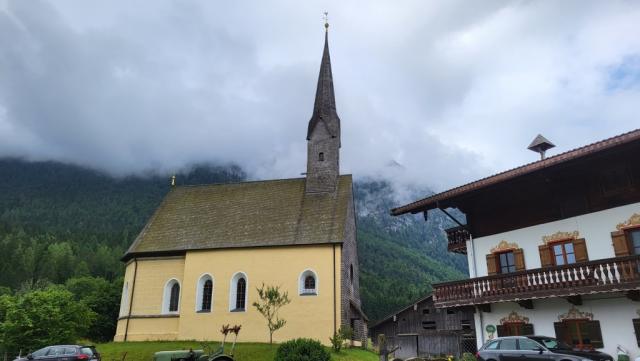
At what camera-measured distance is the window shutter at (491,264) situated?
65.0 ft

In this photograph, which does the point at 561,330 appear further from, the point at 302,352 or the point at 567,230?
the point at 302,352

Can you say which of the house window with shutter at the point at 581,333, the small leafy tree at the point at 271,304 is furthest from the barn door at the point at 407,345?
the house window with shutter at the point at 581,333

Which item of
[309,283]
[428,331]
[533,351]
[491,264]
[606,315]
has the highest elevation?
[309,283]

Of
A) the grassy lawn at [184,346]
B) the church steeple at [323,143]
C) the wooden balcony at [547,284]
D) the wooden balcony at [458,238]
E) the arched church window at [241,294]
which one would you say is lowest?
the grassy lawn at [184,346]

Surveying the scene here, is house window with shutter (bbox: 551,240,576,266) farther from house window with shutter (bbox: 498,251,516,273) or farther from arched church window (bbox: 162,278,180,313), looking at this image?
arched church window (bbox: 162,278,180,313)

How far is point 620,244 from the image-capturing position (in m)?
16.1

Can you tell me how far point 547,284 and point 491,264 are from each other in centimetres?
359

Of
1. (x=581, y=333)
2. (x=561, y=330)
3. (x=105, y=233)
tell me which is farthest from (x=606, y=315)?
(x=105, y=233)

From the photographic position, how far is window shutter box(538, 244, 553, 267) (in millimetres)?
17906

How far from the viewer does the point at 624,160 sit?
53.8ft

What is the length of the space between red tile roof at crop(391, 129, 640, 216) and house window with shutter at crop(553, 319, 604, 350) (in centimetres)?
550

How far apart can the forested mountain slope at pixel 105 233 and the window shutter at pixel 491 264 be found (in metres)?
45.4

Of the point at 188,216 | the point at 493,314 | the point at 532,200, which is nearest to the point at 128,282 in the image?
the point at 188,216

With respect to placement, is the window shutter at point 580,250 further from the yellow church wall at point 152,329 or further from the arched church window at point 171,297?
the arched church window at point 171,297
